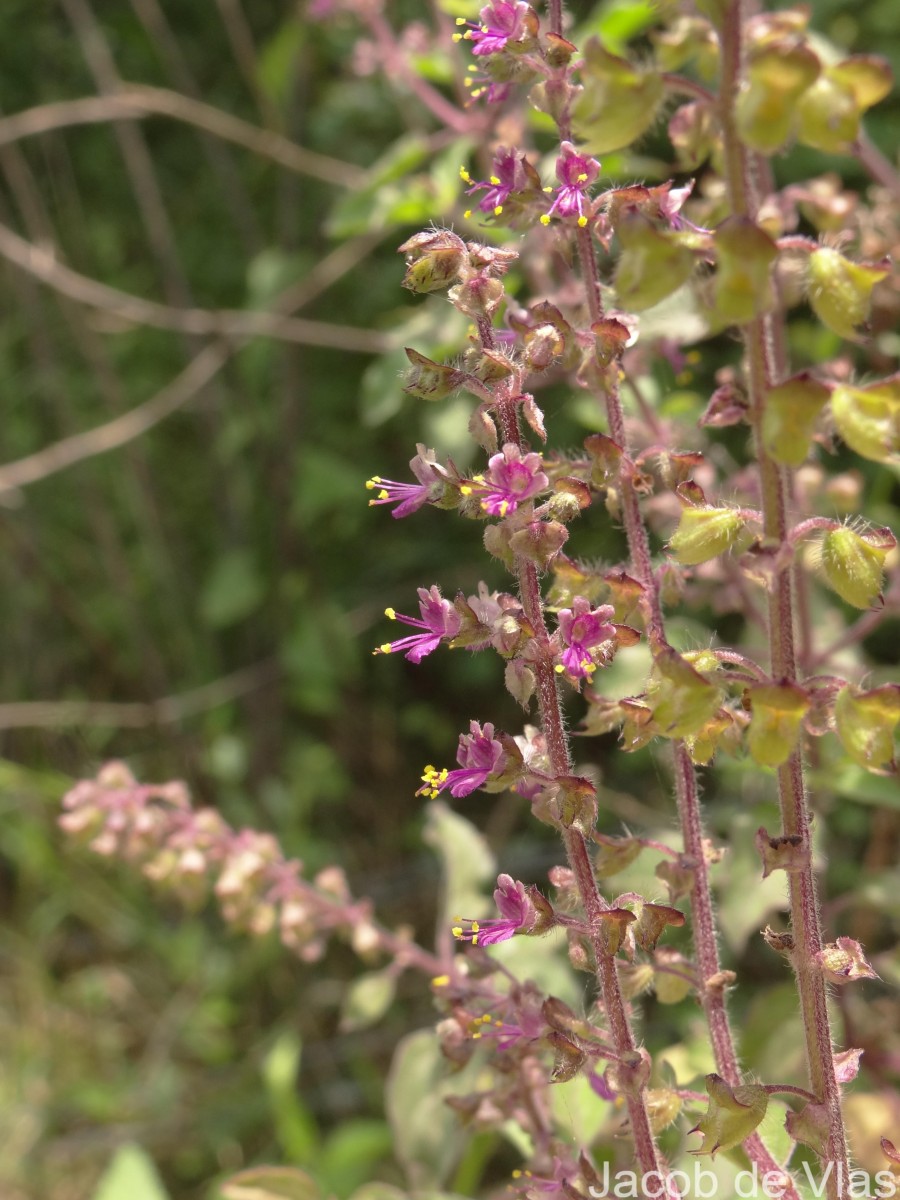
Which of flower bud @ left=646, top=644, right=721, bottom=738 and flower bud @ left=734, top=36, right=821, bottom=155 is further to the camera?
flower bud @ left=646, top=644, right=721, bottom=738

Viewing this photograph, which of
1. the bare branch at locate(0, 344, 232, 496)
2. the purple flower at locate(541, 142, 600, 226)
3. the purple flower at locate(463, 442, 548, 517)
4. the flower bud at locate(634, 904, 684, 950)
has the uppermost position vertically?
the bare branch at locate(0, 344, 232, 496)

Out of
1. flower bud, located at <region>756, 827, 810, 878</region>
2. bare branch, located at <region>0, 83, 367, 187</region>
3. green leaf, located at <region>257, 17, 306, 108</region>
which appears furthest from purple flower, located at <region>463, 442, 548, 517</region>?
green leaf, located at <region>257, 17, 306, 108</region>

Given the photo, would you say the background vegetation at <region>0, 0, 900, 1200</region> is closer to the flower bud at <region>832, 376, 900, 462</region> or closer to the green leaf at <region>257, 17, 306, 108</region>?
the green leaf at <region>257, 17, 306, 108</region>

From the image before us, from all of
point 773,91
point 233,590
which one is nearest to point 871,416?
point 773,91

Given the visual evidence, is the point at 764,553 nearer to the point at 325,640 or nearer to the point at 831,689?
the point at 831,689

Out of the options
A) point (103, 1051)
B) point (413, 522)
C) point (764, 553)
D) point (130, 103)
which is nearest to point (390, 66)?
point (130, 103)

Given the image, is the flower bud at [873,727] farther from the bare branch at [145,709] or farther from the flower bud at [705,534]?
the bare branch at [145,709]
